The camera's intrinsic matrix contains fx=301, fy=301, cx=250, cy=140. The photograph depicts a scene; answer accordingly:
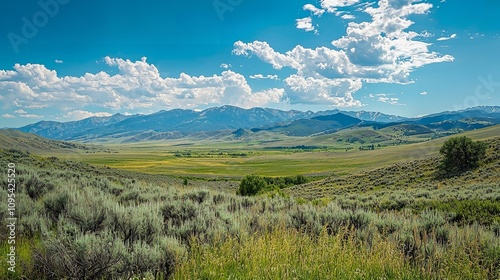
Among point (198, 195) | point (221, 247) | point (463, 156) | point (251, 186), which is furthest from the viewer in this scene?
point (463, 156)

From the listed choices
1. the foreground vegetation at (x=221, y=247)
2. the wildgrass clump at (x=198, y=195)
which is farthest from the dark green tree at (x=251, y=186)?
the foreground vegetation at (x=221, y=247)

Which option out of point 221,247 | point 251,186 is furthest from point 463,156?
point 221,247

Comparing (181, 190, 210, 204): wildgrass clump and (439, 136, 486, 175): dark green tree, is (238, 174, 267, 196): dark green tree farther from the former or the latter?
(181, 190, 210, 204): wildgrass clump

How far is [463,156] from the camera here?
5016 centimetres

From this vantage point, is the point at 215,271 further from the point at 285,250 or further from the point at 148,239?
the point at 148,239

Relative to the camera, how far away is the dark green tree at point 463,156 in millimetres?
49294

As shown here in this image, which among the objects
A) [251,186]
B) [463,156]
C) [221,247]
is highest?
[221,247]

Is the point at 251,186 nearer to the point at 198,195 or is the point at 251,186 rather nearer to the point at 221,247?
the point at 198,195

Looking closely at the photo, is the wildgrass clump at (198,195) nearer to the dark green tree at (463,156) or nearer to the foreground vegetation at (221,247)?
the foreground vegetation at (221,247)

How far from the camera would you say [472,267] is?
226 inches

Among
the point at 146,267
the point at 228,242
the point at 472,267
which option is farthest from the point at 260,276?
the point at 472,267

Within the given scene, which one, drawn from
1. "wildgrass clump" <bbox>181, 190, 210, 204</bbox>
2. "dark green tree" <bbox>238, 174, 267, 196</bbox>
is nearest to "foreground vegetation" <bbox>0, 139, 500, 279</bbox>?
"wildgrass clump" <bbox>181, 190, 210, 204</bbox>

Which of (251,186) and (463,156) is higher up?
(463,156)

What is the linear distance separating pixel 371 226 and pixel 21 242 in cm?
842
